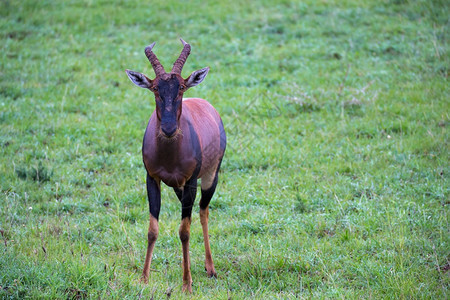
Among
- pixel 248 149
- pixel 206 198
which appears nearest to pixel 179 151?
pixel 206 198

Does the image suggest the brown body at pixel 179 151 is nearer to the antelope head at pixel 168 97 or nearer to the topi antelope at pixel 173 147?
the topi antelope at pixel 173 147

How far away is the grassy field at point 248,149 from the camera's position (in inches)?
227

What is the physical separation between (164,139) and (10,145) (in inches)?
177

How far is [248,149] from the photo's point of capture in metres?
9.18

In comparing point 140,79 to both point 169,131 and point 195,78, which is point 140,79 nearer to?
point 195,78

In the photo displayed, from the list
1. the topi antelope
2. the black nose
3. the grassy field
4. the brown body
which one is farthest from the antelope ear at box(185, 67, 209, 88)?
the grassy field

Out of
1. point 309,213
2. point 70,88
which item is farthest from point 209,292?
point 70,88

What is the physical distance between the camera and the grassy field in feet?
18.9

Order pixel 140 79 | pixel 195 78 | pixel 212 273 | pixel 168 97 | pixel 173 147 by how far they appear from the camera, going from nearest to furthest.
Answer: pixel 168 97 < pixel 173 147 < pixel 140 79 < pixel 195 78 < pixel 212 273

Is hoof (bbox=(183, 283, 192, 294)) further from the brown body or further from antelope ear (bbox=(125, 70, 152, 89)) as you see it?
antelope ear (bbox=(125, 70, 152, 89))

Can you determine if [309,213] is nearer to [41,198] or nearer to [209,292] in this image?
[209,292]

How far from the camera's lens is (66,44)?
539 inches


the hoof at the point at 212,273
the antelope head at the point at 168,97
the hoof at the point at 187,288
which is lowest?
the hoof at the point at 212,273

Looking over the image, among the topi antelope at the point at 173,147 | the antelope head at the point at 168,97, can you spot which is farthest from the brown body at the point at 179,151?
the antelope head at the point at 168,97
